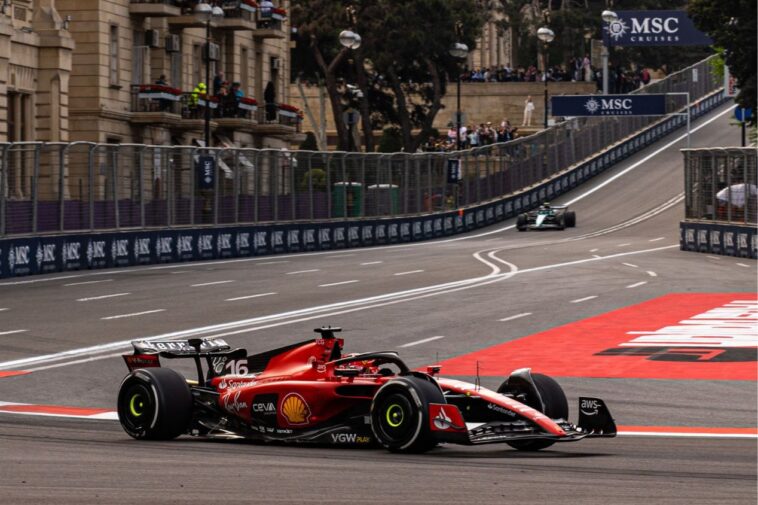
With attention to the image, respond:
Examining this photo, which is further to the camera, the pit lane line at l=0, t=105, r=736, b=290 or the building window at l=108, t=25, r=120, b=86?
the building window at l=108, t=25, r=120, b=86

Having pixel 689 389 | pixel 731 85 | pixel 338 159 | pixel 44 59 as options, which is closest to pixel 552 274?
pixel 338 159

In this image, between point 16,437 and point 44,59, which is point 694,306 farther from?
point 44,59

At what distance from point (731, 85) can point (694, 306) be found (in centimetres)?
4808

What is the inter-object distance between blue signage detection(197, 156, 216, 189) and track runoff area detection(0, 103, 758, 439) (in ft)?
51.1

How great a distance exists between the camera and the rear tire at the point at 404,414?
11.1 m

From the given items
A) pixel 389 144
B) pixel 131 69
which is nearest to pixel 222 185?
pixel 131 69

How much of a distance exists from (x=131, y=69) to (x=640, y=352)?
41669 mm

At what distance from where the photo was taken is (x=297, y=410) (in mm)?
12078

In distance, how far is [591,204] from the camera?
71.6 m

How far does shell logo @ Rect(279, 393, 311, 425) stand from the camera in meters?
12.1

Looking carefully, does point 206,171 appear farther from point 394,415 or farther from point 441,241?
point 394,415

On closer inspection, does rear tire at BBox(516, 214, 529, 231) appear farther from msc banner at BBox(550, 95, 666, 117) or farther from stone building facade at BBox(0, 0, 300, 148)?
msc banner at BBox(550, 95, 666, 117)

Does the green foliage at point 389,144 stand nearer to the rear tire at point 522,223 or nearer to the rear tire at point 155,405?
the rear tire at point 522,223

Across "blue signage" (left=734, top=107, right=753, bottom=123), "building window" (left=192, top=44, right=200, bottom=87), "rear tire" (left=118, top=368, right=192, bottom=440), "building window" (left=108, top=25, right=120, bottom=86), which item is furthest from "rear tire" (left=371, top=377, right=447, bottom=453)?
"building window" (left=192, top=44, right=200, bottom=87)
